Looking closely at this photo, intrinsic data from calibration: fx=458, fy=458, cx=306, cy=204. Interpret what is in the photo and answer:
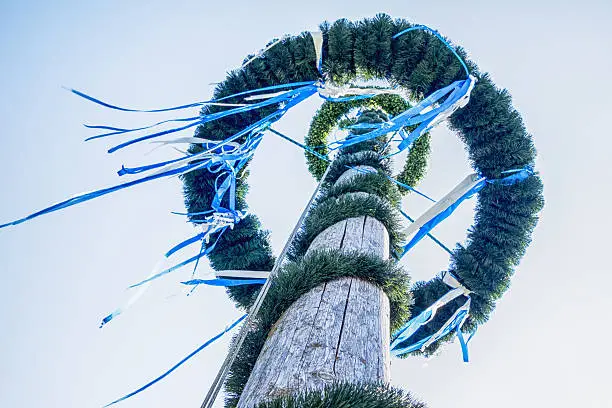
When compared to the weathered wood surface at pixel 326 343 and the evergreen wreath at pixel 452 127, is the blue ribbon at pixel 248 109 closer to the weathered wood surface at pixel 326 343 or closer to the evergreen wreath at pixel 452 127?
the evergreen wreath at pixel 452 127

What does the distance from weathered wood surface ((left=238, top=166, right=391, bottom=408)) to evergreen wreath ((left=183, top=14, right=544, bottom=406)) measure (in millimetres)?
2706

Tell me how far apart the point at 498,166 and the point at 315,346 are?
357cm

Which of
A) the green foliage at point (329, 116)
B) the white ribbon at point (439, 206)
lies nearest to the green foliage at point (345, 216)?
the white ribbon at point (439, 206)

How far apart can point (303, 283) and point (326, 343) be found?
1.49ft

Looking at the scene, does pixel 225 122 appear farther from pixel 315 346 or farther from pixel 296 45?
pixel 315 346

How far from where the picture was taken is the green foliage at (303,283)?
6.12 ft

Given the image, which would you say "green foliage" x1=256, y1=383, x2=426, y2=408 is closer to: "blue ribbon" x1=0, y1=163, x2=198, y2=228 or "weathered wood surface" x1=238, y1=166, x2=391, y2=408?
"weathered wood surface" x1=238, y1=166, x2=391, y2=408

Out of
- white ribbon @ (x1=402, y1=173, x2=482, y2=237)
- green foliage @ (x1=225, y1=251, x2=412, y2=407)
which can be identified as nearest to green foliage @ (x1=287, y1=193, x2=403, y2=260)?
green foliage @ (x1=225, y1=251, x2=412, y2=407)

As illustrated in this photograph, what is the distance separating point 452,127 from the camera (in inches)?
183

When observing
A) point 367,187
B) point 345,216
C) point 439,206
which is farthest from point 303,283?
point 439,206

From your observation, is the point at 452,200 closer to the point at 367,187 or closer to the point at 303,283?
the point at 367,187

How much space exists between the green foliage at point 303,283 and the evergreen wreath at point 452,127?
97.7 inches

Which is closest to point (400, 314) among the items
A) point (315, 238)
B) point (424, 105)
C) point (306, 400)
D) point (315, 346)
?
point (315, 238)

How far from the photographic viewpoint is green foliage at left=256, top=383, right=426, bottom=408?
1176mm
